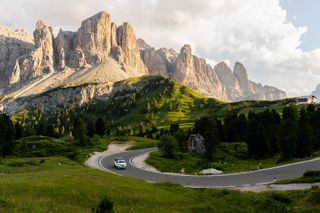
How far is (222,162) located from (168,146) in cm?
1505

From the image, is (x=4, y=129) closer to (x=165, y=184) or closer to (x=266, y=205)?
(x=165, y=184)

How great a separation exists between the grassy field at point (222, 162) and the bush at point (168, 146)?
1.66m

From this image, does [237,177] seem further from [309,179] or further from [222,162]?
[222,162]

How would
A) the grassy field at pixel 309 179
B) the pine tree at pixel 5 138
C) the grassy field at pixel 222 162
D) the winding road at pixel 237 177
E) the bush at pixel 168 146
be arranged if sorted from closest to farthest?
the grassy field at pixel 309 179, the winding road at pixel 237 177, the grassy field at pixel 222 162, the pine tree at pixel 5 138, the bush at pixel 168 146

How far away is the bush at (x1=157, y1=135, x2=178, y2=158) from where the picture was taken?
83.4 meters

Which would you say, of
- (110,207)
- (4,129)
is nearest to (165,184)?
(110,207)

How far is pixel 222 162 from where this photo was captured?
248ft

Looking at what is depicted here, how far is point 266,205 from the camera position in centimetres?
2914

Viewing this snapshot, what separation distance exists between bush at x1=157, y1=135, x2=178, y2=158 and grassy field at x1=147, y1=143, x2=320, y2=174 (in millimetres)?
1661

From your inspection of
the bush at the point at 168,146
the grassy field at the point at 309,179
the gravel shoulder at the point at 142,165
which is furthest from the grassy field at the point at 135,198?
the bush at the point at 168,146

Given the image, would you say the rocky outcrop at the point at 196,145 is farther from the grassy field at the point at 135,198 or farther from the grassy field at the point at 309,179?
the grassy field at the point at 135,198

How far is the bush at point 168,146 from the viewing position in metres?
83.4

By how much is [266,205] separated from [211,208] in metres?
6.14

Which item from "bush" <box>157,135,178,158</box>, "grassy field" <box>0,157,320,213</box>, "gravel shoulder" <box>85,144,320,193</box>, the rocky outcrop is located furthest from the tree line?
"grassy field" <box>0,157,320,213</box>
